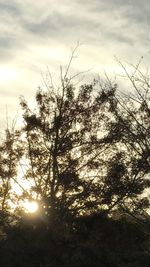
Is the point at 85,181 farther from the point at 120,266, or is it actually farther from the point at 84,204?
the point at 120,266

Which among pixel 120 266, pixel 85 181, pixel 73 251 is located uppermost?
pixel 85 181

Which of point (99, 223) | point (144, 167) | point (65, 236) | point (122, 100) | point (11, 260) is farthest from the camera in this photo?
point (99, 223)

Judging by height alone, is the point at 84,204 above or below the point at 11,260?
above

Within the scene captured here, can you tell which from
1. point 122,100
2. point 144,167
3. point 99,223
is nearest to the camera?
point 122,100

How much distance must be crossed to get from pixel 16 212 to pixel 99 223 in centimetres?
422

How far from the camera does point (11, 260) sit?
20.1m

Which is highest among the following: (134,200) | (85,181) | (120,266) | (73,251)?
(85,181)

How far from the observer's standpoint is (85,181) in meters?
22.4

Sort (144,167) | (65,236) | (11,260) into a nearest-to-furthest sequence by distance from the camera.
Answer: (144,167) < (11,260) < (65,236)

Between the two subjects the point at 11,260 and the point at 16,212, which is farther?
the point at 16,212

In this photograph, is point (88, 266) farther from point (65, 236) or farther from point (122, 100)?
point (122, 100)

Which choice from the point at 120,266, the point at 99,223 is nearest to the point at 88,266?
the point at 120,266

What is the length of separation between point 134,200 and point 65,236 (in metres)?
3.72

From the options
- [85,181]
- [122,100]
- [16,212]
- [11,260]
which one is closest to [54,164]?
[85,181]
